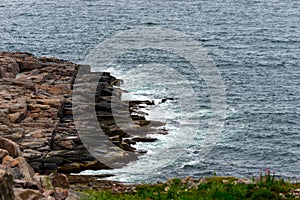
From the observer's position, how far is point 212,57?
90250 millimetres

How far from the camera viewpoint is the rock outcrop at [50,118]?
141 feet

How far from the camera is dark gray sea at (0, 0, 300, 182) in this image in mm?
48188

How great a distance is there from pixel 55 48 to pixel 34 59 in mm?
23382

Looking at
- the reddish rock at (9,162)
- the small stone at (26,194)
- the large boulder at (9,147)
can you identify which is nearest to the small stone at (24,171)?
the reddish rock at (9,162)

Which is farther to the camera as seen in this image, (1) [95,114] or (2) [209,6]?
(2) [209,6]

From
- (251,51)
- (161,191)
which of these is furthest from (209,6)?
(161,191)

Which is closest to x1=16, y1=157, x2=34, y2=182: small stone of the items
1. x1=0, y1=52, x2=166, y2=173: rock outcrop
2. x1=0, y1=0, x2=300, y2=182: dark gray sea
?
x1=0, y1=52, x2=166, y2=173: rock outcrop

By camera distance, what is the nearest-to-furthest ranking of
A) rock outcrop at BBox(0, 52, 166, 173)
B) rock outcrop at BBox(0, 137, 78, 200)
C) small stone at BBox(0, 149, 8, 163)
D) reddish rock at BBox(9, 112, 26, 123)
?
rock outcrop at BBox(0, 137, 78, 200)
small stone at BBox(0, 149, 8, 163)
rock outcrop at BBox(0, 52, 166, 173)
reddish rock at BBox(9, 112, 26, 123)

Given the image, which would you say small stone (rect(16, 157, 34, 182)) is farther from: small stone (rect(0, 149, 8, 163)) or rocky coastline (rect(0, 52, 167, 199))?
rocky coastline (rect(0, 52, 167, 199))

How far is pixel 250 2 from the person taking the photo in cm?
16525

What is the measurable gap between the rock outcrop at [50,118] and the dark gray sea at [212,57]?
2.14 metres

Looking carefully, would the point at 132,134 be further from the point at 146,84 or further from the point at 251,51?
the point at 251,51

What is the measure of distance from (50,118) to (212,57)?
45727mm

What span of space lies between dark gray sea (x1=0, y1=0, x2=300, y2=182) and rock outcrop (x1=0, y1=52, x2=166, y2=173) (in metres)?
2.14
